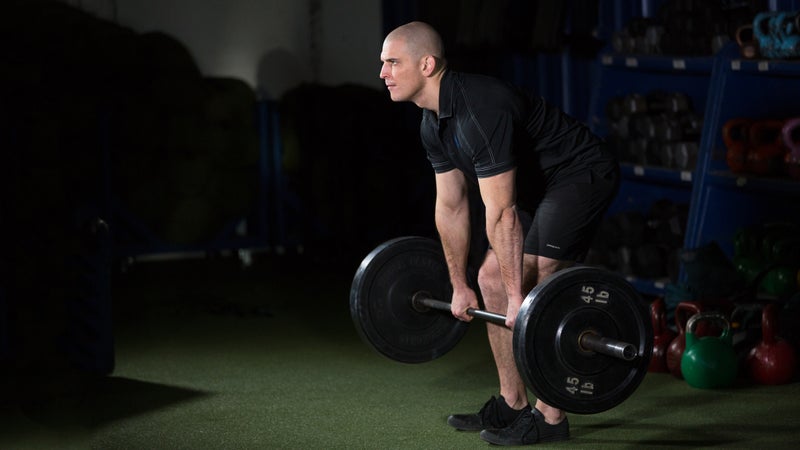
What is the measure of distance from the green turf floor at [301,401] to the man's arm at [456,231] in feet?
1.28

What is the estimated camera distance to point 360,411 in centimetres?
375

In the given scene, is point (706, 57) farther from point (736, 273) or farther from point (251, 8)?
point (251, 8)

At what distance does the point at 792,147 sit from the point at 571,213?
1698 mm

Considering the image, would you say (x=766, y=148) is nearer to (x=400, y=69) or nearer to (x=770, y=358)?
(x=770, y=358)

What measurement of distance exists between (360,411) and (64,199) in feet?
10.2

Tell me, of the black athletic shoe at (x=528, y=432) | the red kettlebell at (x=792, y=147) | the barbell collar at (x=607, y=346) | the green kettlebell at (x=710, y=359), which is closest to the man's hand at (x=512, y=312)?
the barbell collar at (x=607, y=346)

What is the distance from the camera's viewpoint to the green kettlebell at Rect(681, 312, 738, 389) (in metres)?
3.83

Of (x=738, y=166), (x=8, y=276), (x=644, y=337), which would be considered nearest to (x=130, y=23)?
(x=8, y=276)

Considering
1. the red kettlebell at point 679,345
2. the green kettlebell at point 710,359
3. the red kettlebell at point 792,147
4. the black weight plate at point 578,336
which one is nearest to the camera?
the black weight plate at point 578,336

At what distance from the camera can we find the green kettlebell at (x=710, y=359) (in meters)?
3.83

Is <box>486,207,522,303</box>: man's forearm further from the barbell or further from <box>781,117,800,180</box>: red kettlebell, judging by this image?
<box>781,117,800,180</box>: red kettlebell

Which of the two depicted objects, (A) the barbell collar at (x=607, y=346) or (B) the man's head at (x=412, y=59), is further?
(B) the man's head at (x=412, y=59)

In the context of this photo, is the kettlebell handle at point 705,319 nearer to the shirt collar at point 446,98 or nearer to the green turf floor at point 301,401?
the green turf floor at point 301,401

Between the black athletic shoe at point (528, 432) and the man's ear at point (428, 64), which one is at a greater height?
the man's ear at point (428, 64)
